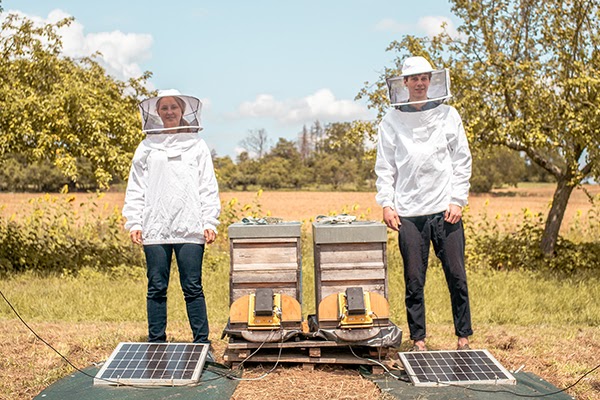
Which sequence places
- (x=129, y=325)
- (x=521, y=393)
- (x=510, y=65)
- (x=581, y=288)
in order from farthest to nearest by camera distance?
(x=510, y=65)
(x=581, y=288)
(x=129, y=325)
(x=521, y=393)

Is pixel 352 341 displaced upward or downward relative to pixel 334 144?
downward

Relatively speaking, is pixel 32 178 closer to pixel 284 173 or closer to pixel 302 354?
pixel 284 173

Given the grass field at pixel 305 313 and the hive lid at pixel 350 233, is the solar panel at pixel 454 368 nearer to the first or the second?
the grass field at pixel 305 313

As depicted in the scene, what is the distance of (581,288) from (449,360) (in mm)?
4818

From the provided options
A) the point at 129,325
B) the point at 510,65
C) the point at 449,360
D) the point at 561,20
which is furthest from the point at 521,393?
the point at 561,20

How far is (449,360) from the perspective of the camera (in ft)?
Result: 13.7

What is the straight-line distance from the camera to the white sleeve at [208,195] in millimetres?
4457

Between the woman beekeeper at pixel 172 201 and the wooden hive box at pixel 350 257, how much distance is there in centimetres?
79

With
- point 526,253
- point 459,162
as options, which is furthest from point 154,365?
point 526,253

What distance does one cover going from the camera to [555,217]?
1023 cm

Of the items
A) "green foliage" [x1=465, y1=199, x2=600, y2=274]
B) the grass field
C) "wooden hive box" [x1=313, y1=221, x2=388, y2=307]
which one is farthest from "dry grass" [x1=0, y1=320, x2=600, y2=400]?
"green foliage" [x1=465, y1=199, x2=600, y2=274]

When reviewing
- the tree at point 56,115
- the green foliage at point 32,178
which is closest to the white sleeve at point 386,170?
the tree at point 56,115

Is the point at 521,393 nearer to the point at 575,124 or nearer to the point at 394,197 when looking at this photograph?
the point at 394,197

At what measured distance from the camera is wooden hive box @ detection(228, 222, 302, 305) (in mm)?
4312
